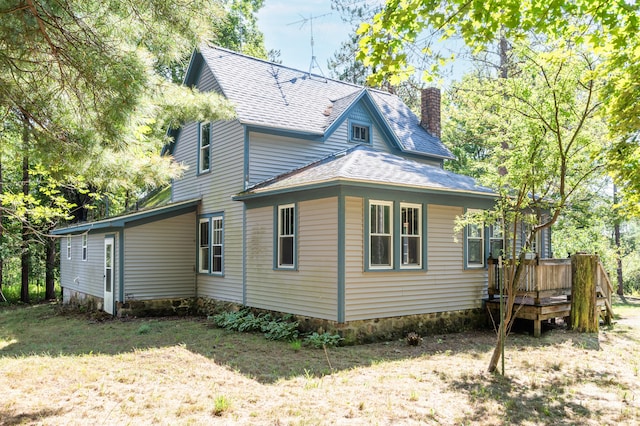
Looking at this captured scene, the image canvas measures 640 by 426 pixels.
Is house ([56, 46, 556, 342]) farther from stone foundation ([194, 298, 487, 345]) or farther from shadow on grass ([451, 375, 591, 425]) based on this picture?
shadow on grass ([451, 375, 591, 425])

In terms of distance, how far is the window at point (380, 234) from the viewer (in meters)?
11.1

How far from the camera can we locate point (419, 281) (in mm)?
11812

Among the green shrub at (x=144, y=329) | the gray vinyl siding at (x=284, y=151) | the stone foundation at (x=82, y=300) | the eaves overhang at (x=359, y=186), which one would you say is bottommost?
the stone foundation at (x=82, y=300)

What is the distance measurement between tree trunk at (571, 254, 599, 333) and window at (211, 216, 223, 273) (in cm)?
970

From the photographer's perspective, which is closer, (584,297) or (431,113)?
(584,297)

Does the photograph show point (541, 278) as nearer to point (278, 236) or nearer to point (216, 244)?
point (278, 236)

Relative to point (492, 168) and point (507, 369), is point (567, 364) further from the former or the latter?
point (492, 168)

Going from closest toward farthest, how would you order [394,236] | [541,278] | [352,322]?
[352,322], [394,236], [541,278]

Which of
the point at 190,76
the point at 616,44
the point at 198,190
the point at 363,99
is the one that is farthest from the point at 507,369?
the point at 190,76

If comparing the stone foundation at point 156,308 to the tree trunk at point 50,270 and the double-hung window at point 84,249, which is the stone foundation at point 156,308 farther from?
the tree trunk at point 50,270

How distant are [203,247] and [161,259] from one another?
132cm

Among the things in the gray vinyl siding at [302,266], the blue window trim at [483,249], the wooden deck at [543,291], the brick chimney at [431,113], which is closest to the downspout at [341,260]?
the gray vinyl siding at [302,266]

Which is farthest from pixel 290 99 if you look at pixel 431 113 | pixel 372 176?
pixel 431 113

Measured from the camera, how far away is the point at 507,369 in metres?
8.60
